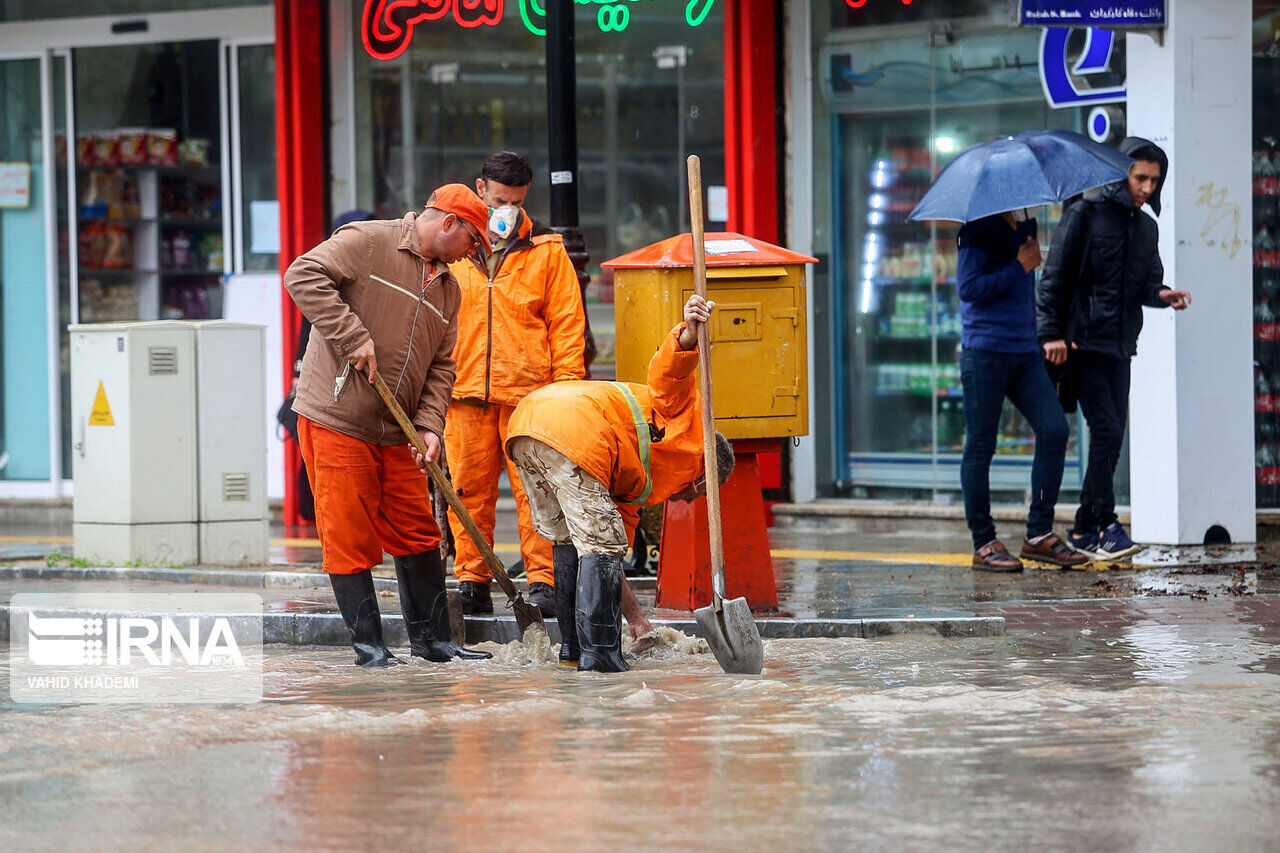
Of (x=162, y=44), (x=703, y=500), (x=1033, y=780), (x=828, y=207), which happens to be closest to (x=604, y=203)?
(x=828, y=207)

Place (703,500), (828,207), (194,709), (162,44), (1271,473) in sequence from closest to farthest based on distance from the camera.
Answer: (194,709) → (703,500) → (1271,473) → (828,207) → (162,44)

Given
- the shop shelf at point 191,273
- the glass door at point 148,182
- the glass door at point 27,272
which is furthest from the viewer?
the glass door at point 27,272

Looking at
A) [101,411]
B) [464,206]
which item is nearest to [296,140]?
[101,411]

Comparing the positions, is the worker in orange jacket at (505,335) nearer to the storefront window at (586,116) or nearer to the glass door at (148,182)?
the storefront window at (586,116)

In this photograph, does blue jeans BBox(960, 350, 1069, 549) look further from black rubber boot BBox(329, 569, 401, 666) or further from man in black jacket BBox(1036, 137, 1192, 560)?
black rubber boot BBox(329, 569, 401, 666)

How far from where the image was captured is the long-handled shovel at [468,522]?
6.85m

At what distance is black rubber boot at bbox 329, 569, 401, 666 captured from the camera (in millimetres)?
7066

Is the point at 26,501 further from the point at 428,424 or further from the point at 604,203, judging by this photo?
the point at 428,424

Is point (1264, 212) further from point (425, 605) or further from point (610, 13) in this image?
point (425, 605)

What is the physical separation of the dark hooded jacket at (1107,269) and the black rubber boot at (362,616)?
13.2ft

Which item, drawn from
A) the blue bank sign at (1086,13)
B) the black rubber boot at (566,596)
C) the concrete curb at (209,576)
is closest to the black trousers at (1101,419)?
the blue bank sign at (1086,13)

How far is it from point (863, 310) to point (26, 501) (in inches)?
247

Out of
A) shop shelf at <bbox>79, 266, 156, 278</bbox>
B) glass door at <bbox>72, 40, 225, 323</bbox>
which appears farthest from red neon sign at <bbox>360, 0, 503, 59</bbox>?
shop shelf at <bbox>79, 266, 156, 278</bbox>

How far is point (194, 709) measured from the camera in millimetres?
6039
